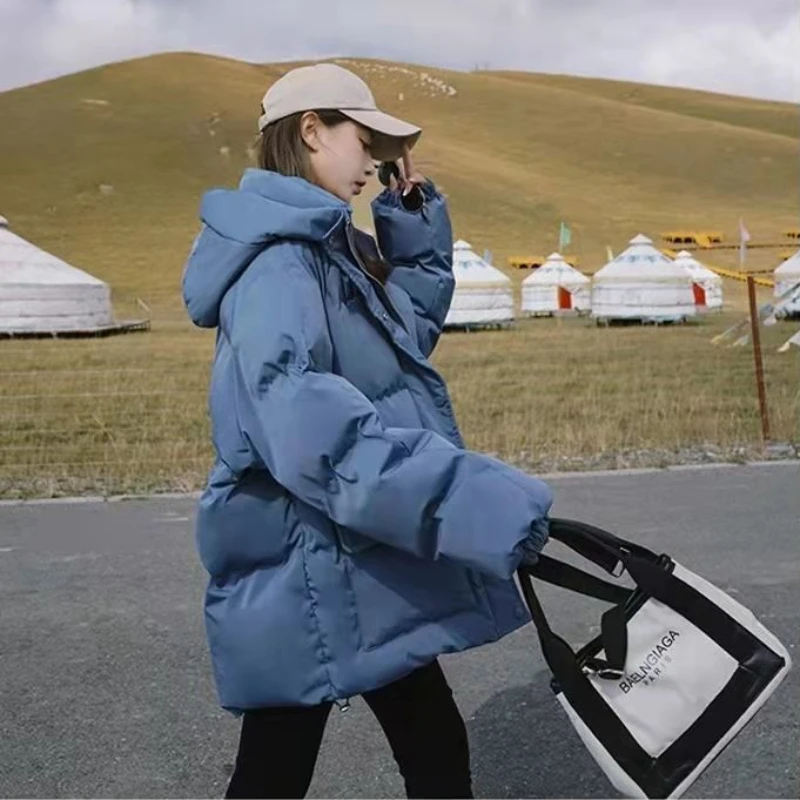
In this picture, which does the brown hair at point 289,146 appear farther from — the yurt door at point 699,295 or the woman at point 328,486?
the yurt door at point 699,295

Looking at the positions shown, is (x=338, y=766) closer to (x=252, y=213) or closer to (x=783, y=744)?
(x=783, y=744)

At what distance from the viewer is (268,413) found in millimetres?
1828

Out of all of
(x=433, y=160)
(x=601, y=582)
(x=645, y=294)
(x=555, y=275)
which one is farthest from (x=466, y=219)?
(x=601, y=582)

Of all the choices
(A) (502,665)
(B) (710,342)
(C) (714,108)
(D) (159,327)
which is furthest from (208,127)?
(A) (502,665)

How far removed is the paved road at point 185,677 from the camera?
9.79 ft

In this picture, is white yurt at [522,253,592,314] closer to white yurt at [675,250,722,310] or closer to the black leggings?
white yurt at [675,250,722,310]

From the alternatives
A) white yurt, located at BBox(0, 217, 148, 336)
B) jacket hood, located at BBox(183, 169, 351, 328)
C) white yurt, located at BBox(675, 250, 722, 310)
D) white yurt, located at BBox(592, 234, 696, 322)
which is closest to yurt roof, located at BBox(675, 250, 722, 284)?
white yurt, located at BBox(675, 250, 722, 310)

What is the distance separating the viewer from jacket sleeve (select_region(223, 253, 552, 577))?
1.79 metres

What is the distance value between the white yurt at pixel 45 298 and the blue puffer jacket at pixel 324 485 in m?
26.0

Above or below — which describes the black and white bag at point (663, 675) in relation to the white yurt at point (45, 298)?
above

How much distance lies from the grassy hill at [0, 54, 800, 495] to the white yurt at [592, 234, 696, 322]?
1172mm

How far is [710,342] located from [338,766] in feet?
65.8

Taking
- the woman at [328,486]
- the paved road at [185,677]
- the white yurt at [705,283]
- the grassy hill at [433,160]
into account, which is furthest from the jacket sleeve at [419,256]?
the grassy hill at [433,160]

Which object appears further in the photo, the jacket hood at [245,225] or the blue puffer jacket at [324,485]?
the jacket hood at [245,225]
